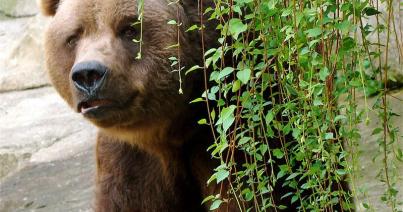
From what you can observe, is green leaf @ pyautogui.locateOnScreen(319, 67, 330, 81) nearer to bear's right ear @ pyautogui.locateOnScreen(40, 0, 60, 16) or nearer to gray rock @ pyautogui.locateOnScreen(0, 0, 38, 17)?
bear's right ear @ pyautogui.locateOnScreen(40, 0, 60, 16)

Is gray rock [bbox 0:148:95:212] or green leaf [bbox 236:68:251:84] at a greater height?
green leaf [bbox 236:68:251:84]

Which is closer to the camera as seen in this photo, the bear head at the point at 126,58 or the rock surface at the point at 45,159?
the bear head at the point at 126,58

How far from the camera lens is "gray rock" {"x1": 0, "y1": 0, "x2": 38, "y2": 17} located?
14383 millimetres

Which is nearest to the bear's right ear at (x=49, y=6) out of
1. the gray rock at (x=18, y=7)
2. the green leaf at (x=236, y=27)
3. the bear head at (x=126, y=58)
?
the bear head at (x=126, y=58)

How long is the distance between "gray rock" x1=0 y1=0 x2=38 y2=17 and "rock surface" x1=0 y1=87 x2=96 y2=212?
12.2ft

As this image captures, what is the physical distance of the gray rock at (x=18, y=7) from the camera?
47.2 ft

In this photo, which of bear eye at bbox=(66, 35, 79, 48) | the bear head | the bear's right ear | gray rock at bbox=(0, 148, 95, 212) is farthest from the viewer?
gray rock at bbox=(0, 148, 95, 212)

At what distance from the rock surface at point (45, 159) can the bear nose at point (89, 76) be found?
2356 mm

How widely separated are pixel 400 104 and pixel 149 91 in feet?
8.13

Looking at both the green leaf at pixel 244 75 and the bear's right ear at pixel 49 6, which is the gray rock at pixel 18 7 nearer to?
the bear's right ear at pixel 49 6

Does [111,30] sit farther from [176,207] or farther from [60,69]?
[176,207]

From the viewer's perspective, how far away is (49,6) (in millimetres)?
5555

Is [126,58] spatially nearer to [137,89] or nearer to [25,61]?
[137,89]

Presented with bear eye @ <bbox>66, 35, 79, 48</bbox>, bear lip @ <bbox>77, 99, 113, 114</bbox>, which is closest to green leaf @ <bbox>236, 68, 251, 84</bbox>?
bear lip @ <bbox>77, 99, 113, 114</bbox>
